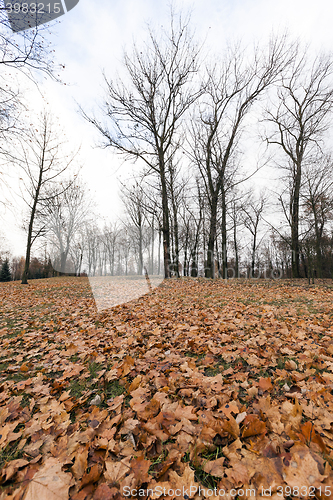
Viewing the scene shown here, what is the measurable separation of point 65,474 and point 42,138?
1696cm

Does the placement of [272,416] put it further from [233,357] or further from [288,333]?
[288,333]

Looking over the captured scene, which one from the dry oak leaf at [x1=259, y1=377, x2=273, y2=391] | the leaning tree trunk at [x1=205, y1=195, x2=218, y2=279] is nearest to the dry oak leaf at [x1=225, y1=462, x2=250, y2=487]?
the dry oak leaf at [x1=259, y1=377, x2=273, y2=391]

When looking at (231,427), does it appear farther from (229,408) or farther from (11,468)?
(11,468)

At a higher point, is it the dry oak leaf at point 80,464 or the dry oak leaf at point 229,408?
the dry oak leaf at point 229,408

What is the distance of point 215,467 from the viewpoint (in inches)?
47.1

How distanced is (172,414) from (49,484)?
80 cm

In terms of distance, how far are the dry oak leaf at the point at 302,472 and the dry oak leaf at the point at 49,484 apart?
43.0 inches

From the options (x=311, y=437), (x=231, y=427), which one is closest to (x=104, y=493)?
(x=231, y=427)

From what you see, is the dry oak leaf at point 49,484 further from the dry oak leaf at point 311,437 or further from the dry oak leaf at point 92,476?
the dry oak leaf at point 311,437

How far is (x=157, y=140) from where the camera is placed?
13.0m

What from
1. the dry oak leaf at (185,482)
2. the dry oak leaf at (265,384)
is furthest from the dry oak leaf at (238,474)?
the dry oak leaf at (265,384)

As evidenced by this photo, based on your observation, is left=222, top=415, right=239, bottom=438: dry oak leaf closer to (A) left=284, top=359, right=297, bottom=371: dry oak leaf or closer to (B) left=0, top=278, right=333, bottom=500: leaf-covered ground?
(B) left=0, top=278, right=333, bottom=500: leaf-covered ground

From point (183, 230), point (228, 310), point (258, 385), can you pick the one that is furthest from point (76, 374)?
point (183, 230)

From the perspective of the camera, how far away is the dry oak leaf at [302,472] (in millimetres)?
1030
